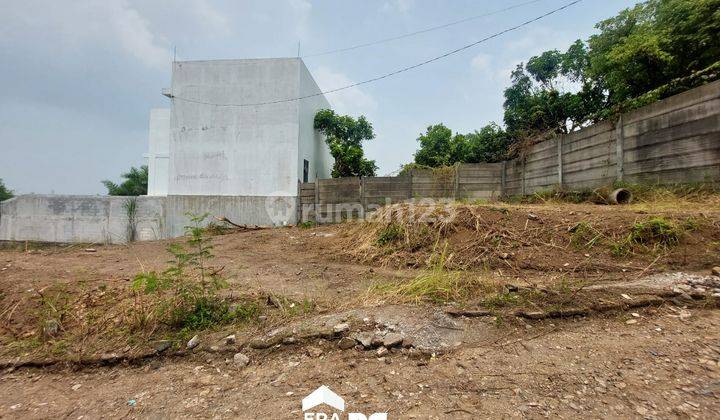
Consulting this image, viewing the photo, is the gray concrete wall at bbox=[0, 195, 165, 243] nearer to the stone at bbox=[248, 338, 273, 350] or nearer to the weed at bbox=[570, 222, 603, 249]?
the stone at bbox=[248, 338, 273, 350]

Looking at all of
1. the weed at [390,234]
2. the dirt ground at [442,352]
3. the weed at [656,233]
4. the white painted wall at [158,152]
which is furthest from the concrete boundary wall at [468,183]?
the weed at [390,234]

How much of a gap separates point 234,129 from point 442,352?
10.8m

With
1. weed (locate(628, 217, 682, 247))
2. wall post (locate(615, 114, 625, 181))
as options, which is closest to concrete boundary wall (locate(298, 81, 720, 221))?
wall post (locate(615, 114, 625, 181))

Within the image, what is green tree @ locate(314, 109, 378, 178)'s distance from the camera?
11328 mm

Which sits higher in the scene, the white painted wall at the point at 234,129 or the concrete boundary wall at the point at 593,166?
the white painted wall at the point at 234,129

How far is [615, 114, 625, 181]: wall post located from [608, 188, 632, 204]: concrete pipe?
581mm

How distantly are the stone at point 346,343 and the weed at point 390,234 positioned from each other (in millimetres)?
2476

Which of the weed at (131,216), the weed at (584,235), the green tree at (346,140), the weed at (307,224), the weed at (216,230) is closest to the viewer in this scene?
the weed at (584,235)

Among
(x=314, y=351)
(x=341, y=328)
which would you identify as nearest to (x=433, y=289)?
Result: (x=341, y=328)

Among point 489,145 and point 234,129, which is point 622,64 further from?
point 234,129

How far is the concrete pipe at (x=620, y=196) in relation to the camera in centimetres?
446

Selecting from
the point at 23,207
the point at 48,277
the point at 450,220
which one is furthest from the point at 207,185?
the point at 450,220

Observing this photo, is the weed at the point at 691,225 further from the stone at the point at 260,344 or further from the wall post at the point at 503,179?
the wall post at the point at 503,179

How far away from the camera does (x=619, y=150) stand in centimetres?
499
